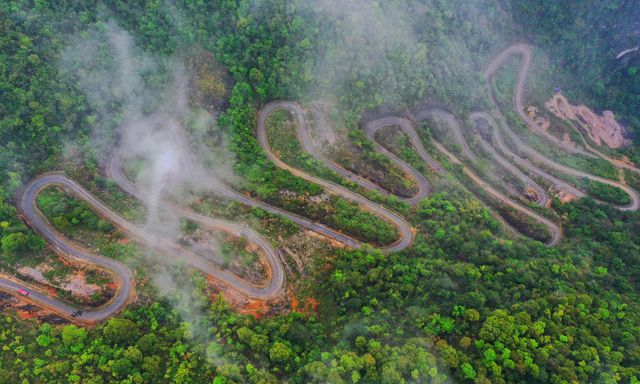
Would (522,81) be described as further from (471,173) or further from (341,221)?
(341,221)

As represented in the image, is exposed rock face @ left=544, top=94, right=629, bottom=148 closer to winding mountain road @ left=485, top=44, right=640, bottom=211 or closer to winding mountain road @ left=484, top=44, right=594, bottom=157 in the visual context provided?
winding mountain road @ left=484, top=44, right=594, bottom=157

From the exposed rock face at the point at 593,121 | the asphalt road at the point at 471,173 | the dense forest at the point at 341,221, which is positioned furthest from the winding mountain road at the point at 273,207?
the exposed rock face at the point at 593,121

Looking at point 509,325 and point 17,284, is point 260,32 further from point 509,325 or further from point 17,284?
point 509,325

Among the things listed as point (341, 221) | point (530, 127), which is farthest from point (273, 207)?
point (530, 127)

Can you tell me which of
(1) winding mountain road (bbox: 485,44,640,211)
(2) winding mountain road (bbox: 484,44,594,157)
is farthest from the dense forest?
(1) winding mountain road (bbox: 485,44,640,211)

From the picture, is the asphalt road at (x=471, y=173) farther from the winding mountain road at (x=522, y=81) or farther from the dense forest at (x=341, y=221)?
the winding mountain road at (x=522, y=81)

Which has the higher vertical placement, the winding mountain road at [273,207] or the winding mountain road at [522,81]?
the winding mountain road at [522,81]
